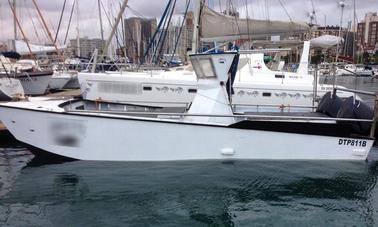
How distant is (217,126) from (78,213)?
4070 millimetres

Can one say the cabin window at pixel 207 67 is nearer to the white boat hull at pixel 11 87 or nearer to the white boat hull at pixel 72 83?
the white boat hull at pixel 11 87

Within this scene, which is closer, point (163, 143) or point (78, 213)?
point (78, 213)

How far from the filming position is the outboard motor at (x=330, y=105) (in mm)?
11952

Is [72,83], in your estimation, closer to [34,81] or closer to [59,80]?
[59,80]

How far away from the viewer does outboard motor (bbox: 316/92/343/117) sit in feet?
39.2

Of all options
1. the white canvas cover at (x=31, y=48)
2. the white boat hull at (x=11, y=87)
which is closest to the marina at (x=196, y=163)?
the white boat hull at (x=11, y=87)

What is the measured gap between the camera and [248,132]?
425 inches

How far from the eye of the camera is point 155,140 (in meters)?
10.8

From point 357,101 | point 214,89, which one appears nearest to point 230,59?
point 214,89

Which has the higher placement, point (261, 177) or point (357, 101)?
point (357, 101)

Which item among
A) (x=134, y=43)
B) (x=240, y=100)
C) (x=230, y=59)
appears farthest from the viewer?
(x=134, y=43)

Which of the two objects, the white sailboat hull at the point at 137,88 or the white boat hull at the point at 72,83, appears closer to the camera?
the white sailboat hull at the point at 137,88

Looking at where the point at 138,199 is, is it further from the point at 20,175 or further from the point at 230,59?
the point at 230,59

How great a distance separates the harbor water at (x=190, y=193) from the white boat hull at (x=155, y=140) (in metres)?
0.22
